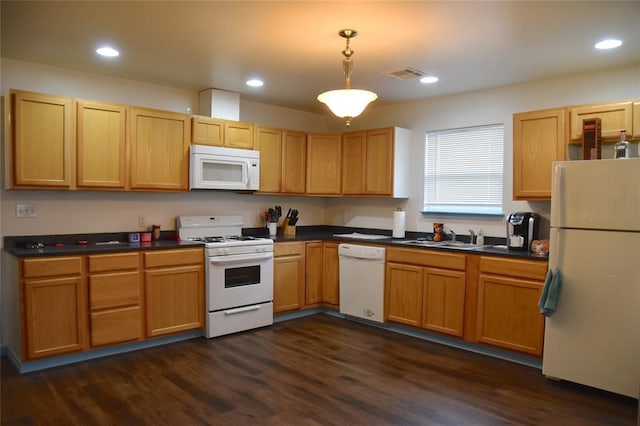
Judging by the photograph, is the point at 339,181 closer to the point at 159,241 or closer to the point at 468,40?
the point at 159,241

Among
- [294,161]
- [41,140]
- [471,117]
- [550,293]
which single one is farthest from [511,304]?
[41,140]

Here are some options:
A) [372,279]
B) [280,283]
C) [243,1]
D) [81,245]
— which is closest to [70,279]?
[81,245]

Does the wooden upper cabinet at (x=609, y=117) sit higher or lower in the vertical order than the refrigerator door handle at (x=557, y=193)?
higher

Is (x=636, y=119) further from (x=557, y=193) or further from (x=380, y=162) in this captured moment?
(x=380, y=162)

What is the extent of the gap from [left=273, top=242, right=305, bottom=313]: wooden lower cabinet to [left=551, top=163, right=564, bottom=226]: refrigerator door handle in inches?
103

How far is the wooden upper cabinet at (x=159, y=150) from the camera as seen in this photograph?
13.2ft

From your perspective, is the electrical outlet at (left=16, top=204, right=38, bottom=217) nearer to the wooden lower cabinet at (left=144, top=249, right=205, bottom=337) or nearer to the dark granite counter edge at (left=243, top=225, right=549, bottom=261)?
the wooden lower cabinet at (left=144, top=249, right=205, bottom=337)

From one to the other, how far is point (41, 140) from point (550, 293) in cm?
404

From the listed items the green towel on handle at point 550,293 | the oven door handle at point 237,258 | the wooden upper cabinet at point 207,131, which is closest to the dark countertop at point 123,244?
the oven door handle at point 237,258

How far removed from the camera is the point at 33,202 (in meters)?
3.79

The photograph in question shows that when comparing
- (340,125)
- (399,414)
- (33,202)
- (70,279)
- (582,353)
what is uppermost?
(340,125)

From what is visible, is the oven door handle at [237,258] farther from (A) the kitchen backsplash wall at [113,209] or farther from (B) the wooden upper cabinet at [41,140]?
(B) the wooden upper cabinet at [41,140]

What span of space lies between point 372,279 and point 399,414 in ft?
6.45

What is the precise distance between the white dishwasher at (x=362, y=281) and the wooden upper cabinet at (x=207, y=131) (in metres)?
1.76
